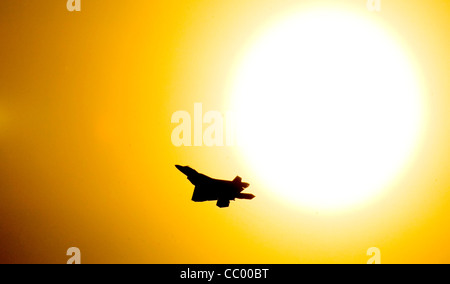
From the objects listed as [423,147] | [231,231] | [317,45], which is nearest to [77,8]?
[317,45]

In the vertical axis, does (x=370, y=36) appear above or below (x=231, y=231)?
above

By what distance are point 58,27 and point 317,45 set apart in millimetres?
1576

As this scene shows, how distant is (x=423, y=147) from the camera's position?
2012 mm

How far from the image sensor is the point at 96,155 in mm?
1990

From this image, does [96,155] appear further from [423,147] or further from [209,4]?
[423,147]

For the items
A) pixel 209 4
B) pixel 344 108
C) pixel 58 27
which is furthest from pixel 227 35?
pixel 58 27

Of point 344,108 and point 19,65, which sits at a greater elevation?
point 19,65
